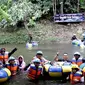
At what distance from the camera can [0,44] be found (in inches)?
875

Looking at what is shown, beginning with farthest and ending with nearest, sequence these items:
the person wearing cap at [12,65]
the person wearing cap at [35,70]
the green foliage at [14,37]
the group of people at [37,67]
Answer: the green foliage at [14,37]
the person wearing cap at [12,65]
the person wearing cap at [35,70]
the group of people at [37,67]

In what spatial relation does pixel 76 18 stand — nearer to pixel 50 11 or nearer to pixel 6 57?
pixel 50 11

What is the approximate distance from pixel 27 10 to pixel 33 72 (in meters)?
12.7

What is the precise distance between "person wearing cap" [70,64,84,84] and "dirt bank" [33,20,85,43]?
36.1 feet

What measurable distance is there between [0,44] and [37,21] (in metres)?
4.92

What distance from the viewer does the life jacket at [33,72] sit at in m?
11.7

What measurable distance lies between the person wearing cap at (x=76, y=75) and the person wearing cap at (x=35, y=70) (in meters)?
1.34

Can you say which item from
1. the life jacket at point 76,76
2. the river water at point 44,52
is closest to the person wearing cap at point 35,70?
the river water at point 44,52

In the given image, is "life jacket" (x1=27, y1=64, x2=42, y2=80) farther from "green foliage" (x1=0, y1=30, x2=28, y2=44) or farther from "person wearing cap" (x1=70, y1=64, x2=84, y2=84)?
"green foliage" (x1=0, y1=30, x2=28, y2=44)

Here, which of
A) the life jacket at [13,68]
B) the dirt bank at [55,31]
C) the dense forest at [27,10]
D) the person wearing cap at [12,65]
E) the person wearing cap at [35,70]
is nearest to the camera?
the person wearing cap at [35,70]

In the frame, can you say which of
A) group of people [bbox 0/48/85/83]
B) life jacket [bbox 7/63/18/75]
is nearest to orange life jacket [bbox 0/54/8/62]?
group of people [bbox 0/48/85/83]

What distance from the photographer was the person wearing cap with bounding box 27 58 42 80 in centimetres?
1166

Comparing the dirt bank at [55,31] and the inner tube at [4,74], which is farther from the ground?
the dirt bank at [55,31]

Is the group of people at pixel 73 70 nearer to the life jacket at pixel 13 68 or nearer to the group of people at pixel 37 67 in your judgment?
the group of people at pixel 37 67
